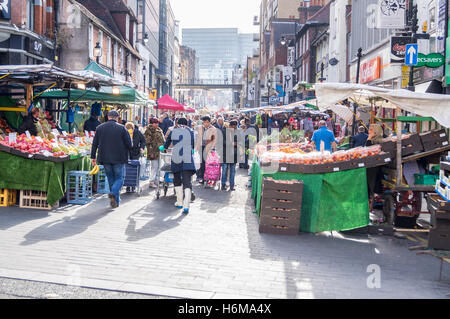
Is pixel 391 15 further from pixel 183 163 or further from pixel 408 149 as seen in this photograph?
pixel 183 163

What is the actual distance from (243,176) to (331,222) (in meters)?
9.00

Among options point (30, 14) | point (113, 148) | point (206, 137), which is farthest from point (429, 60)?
point (30, 14)

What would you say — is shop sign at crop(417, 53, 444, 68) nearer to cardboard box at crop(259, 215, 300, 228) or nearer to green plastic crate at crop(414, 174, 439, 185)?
green plastic crate at crop(414, 174, 439, 185)

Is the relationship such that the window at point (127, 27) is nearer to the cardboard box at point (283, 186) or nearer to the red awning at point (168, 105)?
the red awning at point (168, 105)

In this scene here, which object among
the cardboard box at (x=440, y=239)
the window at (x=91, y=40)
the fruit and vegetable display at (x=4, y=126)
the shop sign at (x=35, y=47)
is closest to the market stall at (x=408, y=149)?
the cardboard box at (x=440, y=239)

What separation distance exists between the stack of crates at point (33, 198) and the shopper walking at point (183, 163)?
2.57 m

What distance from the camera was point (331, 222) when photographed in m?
8.32

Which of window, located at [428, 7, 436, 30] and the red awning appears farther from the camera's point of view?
the red awning

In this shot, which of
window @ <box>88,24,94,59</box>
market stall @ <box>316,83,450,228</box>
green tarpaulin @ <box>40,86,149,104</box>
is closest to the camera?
market stall @ <box>316,83,450,228</box>

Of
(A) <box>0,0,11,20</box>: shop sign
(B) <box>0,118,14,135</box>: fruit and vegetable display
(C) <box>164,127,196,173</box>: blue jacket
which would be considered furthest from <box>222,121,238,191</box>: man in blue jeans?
(A) <box>0,0,11,20</box>: shop sign

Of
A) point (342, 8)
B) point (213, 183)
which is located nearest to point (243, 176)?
point (213, 183)

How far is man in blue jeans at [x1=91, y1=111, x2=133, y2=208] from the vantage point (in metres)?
9.86

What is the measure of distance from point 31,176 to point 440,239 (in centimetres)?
738

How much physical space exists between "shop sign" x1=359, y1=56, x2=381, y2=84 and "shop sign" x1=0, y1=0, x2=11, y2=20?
16.6 m
